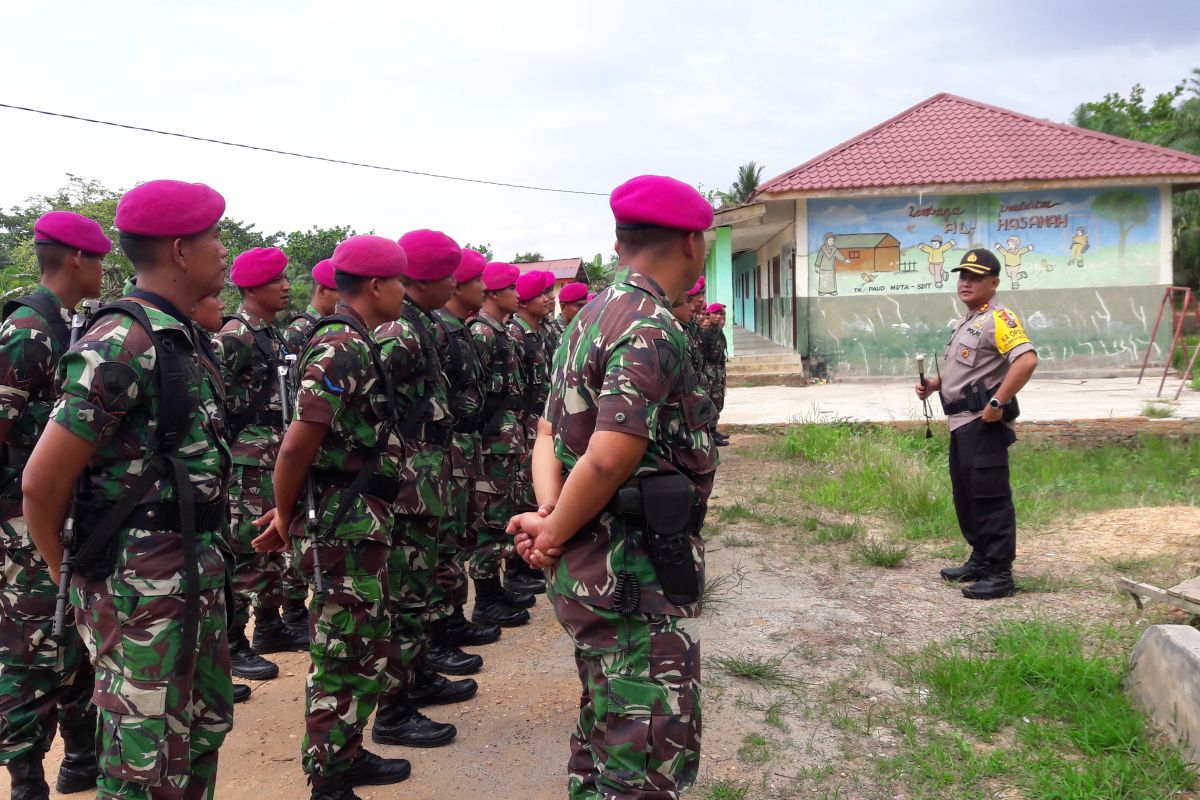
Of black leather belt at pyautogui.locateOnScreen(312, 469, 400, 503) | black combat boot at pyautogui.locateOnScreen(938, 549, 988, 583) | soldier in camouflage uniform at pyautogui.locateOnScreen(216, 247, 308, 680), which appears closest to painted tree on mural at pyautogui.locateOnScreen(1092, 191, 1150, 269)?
black combat boot at pyautogui.locateOnScreen(938, 549, 988, 583)

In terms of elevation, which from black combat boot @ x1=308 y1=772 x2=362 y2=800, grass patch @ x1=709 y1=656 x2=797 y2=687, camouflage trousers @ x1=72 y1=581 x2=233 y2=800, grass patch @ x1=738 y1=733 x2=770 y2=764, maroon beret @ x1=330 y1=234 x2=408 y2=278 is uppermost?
maroon beret @ x1=330 y1=234 x2=408 y2=278

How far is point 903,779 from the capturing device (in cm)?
309

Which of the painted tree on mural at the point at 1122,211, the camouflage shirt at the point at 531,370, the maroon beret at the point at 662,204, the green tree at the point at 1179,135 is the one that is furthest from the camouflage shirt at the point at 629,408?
the green tree at the point at 1179,135

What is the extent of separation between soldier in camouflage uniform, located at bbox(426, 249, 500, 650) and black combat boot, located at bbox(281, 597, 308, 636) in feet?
3.10

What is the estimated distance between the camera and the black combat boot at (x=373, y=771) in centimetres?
322

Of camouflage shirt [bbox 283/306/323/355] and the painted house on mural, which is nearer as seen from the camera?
camouflage shirt [bbox 283/306/323/355]

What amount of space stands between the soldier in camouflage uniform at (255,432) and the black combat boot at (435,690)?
3.22 ft

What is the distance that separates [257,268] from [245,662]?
82.6 inches

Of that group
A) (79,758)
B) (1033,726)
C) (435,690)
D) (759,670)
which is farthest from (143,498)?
(1033,726)

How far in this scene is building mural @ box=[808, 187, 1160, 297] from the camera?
15.6m

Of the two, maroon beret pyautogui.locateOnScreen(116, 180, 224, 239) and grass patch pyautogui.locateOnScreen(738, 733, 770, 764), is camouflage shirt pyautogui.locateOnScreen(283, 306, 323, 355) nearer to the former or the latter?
maroon beret pyautogui.locateOnScreen(116, 180, 224, 239)

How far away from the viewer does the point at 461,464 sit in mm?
4602

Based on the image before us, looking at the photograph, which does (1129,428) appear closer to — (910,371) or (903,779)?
(910,371)

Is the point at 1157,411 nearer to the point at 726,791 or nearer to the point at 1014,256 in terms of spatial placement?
the point at 1014,256
